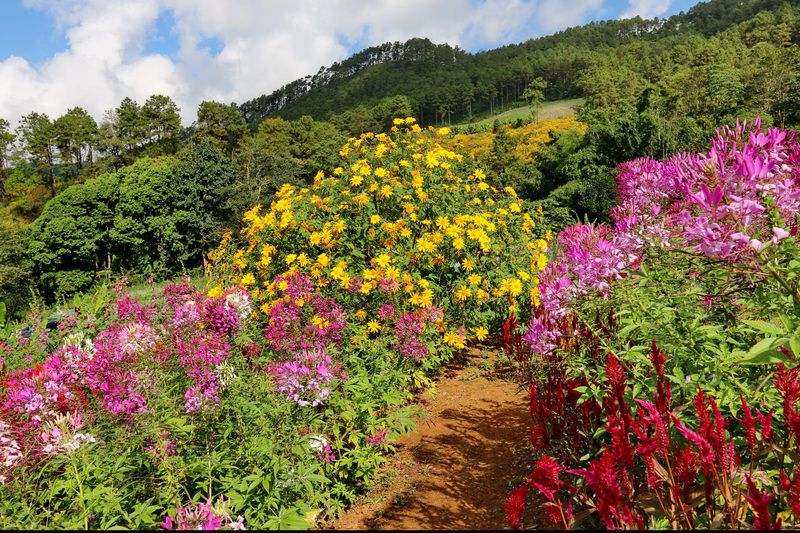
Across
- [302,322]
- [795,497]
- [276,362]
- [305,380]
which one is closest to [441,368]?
[302,322]

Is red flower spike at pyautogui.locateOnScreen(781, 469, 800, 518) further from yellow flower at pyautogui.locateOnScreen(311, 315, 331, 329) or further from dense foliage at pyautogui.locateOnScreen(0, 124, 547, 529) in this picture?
yellow flower at pyautogui.locateOnScreen(311, 315, 331, 329)

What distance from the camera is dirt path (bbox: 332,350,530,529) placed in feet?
8.46

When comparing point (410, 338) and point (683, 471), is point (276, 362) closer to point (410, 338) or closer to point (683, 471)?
point (410, 338)

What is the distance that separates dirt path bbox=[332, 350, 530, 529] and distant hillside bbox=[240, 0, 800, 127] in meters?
61.8

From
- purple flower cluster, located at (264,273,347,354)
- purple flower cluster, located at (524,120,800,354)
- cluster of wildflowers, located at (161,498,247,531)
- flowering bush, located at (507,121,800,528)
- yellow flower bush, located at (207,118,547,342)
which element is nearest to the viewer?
flowering bush, located at (507,121,800,528)

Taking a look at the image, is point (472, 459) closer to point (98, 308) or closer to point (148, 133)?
point (98, 308)

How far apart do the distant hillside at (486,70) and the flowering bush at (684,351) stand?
205ft

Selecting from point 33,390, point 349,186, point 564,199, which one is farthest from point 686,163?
point 564,199

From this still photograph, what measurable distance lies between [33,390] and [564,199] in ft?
57.5

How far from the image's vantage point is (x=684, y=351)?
2.00 metres

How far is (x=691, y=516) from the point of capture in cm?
150

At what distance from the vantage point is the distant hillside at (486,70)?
259 ft

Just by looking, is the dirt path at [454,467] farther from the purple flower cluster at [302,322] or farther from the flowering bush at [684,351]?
the purple flower cluster at [302,322]

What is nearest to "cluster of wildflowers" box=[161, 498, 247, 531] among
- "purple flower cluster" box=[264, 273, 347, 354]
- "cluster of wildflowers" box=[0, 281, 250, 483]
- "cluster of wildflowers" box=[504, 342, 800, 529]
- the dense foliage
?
the dense foliage
